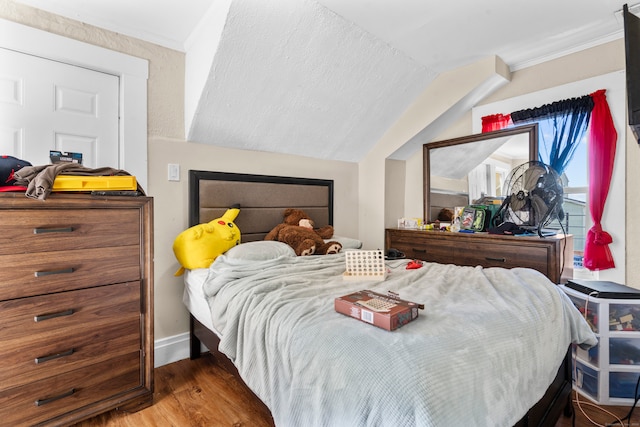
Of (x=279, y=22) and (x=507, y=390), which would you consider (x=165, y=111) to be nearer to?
(x=279, y=22)

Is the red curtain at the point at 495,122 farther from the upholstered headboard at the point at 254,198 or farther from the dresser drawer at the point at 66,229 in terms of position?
the dresser drawer at the point at 66,229

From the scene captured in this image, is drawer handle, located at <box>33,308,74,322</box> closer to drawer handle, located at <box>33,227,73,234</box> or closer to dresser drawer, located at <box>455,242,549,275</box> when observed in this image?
drawer handle, located at <box>33,227,73,234</box>

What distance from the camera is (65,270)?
4.65 feet

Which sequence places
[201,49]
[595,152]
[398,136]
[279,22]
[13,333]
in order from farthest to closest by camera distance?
[398,136], [595,152], [201,49], [279,22], [13,333]

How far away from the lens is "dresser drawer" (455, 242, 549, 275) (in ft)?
7.06

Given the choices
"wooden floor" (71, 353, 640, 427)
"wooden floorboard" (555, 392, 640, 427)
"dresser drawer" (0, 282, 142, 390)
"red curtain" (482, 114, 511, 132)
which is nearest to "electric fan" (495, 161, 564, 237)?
"red curtain" (482, 114, 511, 132)

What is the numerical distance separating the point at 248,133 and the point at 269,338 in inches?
71.1

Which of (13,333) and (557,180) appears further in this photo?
(557,180)

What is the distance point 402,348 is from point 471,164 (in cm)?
248

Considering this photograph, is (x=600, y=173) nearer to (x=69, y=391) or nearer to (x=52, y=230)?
(x=52, y=230)

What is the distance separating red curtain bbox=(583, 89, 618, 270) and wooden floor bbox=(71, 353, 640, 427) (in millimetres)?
1022

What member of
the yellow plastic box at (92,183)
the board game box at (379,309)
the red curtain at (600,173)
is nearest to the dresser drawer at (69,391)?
the yellow plastic box at (92,183)

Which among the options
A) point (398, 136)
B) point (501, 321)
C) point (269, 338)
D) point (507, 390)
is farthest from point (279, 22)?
point (507, 390)

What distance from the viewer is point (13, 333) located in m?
1.30
